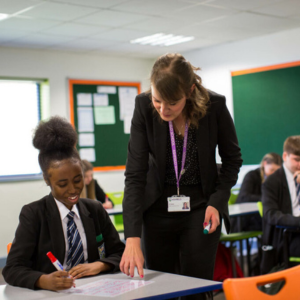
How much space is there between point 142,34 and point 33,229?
14.7 ft

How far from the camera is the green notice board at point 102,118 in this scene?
7043mm

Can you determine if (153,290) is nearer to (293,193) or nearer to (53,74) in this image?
(293,193)

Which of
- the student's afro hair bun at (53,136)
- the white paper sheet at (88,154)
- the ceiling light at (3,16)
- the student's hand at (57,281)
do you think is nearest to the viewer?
the student's hand at (57,281)

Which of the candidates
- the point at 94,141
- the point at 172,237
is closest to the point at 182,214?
the point at 172,237

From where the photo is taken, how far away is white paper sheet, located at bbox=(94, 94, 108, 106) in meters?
7.21

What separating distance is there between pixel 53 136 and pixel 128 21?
11.9 feet

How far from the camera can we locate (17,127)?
655 cm

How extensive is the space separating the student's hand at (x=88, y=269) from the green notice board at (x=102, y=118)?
513 centimetres

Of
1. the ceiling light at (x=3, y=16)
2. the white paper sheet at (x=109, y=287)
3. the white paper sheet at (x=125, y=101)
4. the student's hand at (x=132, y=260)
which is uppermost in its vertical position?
the ceiling light at (x=3, y=16)

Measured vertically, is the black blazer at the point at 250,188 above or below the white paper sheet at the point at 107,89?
below

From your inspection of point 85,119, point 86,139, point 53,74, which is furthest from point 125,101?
point 53,74

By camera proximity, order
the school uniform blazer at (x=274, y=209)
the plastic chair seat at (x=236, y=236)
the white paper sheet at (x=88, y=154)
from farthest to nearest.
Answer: the white paper sheet at (x=88, y=154) → the plastic chair seat at (x=236, y=236) → the school uniform blazer at (x=274, y=209)

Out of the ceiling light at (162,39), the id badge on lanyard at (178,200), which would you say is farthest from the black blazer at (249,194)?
the id badge on lanyard at (178,200)

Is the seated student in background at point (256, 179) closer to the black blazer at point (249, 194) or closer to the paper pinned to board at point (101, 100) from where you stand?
the black blazer at point (249, 194)
